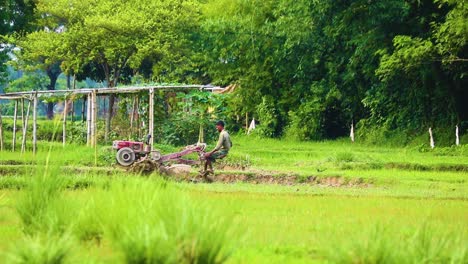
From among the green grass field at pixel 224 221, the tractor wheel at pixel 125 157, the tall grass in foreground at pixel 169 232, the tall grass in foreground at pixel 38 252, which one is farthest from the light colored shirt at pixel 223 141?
the tall grass in foreground at pixel 38 252

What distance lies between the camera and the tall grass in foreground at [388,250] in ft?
25.1

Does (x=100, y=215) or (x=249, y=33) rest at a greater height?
(x=249, y=33)

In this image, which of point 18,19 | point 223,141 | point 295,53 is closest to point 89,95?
point 223,141

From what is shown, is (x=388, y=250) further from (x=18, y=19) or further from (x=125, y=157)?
(x=18, y=19)

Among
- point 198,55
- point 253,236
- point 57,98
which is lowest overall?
point 253,236

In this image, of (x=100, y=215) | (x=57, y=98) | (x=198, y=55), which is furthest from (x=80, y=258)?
(x=198, y=55)

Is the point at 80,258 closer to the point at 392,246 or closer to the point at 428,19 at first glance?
the point at 392,246

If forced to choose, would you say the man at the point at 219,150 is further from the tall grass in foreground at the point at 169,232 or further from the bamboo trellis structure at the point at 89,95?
the tall grass in foreground at the point at 169,232

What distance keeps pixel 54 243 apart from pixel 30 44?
1412 inches

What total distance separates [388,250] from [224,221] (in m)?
1.33

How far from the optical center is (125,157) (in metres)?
21.4

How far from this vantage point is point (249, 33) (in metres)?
41.8

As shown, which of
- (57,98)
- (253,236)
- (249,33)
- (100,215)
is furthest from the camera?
(249,33)

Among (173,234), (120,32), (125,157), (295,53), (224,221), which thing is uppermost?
(120,32)
